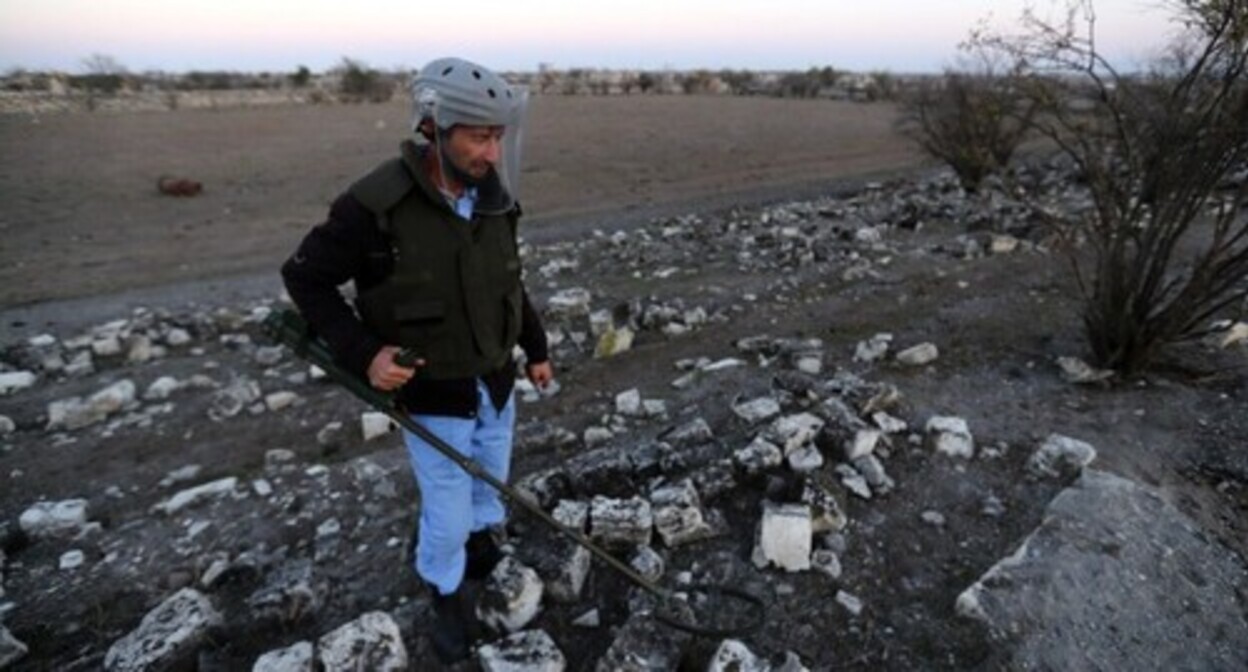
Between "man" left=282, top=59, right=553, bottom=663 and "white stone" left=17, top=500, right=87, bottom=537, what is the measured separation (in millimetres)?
2172

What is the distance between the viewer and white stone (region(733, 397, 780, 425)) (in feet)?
12.9

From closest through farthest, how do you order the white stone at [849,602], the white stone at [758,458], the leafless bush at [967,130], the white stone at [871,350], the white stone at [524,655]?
1. the white stone at [524,655]
2. the white stone at [849,602]
3. the white stone at [758,458]
4. the white stone at [871,350]
5. the leafless bush at [967,130]

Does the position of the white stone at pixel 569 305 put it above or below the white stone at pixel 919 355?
below

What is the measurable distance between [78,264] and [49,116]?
13373 millimetres

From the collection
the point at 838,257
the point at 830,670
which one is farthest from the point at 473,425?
the point at 838,257

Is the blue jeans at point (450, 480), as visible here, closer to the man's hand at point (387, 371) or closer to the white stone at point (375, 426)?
the man's hand at point (387, 371)

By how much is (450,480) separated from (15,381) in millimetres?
4763

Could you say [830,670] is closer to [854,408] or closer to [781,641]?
[781,641]

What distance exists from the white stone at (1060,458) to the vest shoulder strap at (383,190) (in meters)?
3.07

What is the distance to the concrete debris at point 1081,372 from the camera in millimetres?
4484

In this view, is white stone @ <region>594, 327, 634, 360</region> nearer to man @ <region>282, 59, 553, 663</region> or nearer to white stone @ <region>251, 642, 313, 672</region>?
man @ <region>282, 59, 553, 663</region>

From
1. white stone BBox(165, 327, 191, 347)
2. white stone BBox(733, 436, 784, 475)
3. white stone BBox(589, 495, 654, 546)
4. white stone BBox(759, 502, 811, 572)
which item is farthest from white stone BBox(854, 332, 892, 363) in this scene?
white stone BBox(165, 327, 191, 347)

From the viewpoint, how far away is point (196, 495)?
375 centimetres

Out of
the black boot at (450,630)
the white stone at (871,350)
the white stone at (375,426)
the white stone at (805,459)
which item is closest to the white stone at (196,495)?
the white stone at (375,426)
